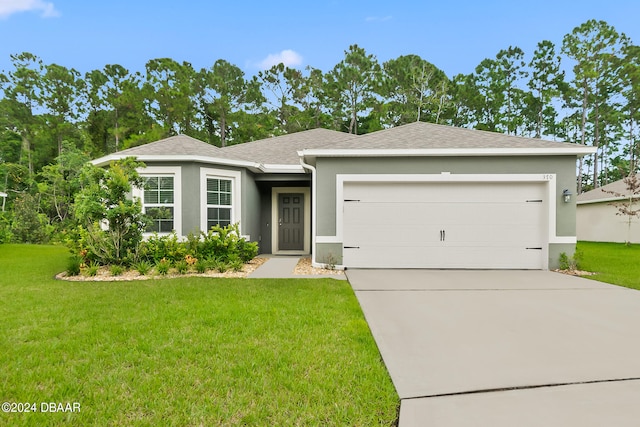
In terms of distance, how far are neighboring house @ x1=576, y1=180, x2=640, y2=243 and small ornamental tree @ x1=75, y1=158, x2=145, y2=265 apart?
62.5 feet

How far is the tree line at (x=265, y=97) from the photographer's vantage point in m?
23.3

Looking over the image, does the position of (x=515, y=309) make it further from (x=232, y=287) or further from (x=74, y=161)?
(x=74, y=161)

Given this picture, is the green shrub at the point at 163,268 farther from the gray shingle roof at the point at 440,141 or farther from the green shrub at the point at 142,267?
the gray shingle roof at the point at 440,141

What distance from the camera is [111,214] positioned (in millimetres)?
6594

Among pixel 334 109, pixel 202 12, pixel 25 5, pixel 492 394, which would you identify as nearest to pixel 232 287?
pixel 492 394

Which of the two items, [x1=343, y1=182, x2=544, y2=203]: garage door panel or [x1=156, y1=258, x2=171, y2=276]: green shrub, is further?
[x1=343, y1=182, x2=544, y2=203]: garage door panel

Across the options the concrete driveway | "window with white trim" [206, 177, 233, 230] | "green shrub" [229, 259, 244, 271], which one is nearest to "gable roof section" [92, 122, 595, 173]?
"window with white trim" [206, 177, 233, 230]

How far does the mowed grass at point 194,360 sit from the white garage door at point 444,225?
9.40 ft

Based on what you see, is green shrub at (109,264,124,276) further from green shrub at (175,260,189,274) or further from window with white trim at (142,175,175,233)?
window with white trim at (142,175,175,233)

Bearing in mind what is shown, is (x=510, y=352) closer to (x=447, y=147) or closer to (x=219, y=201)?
(x=447, y=147)

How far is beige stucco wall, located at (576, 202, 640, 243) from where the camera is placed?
14163 millimetres

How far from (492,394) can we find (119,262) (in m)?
7.47

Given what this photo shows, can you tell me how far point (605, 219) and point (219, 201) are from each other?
59.5ft

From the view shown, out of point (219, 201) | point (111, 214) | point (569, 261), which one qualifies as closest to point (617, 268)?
point (569, 261)
